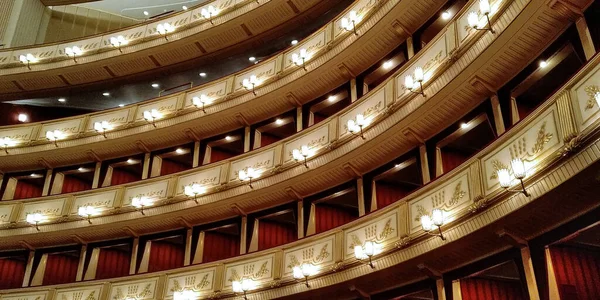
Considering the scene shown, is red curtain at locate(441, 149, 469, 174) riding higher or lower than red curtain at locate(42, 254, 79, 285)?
higher

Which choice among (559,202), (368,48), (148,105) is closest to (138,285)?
(148,105)

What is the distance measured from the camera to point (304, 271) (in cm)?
1041

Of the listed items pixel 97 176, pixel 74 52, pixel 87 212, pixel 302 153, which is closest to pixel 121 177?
pixel 97 176

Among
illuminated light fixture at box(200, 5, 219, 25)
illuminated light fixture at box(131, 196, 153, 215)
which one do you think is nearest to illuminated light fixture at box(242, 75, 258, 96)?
illuminated light fixture at box(200, 5, 219, 25)

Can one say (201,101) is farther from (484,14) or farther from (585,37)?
(585,37)

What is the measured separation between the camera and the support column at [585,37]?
314 inches

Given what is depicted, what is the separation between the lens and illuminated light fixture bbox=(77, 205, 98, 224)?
1509 centimetres

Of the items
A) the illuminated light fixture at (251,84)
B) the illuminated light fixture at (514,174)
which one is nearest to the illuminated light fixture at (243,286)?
the illuminated light fixture at (514,174)

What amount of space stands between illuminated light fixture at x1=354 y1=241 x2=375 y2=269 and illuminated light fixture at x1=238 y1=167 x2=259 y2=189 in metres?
4.18

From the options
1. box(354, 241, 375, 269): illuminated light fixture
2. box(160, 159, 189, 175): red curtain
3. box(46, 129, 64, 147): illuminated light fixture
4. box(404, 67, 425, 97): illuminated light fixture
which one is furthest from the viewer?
box(46, 129, 64, 147): illuminated light fixture

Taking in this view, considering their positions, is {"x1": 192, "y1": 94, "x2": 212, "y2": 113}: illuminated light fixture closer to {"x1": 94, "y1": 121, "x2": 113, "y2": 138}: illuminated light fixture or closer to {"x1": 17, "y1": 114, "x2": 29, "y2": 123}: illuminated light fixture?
{"x1": 94, "y1": 121, "x2": 113, "y2": 138}: illuminated light fixture

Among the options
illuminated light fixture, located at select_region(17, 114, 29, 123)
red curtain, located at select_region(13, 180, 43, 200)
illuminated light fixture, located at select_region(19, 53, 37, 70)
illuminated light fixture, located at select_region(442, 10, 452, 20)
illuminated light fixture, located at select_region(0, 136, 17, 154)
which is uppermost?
illuminated light fixture, located at select_region(19, 53, 37, 70)

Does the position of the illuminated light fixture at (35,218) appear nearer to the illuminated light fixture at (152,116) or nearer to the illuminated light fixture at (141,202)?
the illuminated light fixture at (141,202)

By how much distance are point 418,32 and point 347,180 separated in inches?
142
